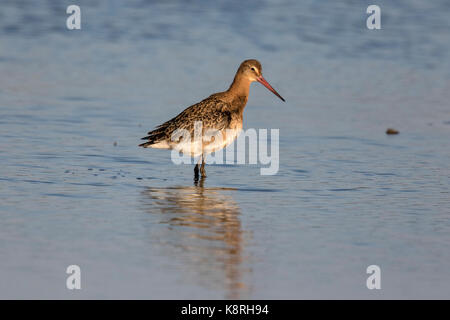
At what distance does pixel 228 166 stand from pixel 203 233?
325 cm

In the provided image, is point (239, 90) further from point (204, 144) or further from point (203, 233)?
point (203, 233)

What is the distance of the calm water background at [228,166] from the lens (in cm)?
671

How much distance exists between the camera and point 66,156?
1060 centimetres

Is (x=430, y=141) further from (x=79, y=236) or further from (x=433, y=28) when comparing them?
(x=433, y=28)

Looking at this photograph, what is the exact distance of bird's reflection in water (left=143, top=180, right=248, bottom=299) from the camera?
6.54 m

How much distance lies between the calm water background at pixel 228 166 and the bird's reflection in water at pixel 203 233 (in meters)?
0.02

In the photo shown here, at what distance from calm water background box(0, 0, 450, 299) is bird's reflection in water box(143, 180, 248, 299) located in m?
0.02

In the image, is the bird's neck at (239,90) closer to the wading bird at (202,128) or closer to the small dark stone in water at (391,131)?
the wading bird at (202,128)

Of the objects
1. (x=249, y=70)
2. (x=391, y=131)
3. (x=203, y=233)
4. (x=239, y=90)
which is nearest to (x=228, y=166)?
(x=239, y=90)

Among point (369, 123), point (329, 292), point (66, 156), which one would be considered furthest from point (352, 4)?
point (329, 292)

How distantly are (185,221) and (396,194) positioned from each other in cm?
254

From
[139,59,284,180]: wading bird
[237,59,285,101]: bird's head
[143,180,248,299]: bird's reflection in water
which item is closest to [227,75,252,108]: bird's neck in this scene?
[237,59,285,101]: bird's head

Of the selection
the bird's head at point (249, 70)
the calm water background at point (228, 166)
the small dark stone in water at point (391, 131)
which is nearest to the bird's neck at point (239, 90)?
the bird's head at point (249, 70)

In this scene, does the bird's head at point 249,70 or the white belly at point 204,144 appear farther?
the bird's head at point 249,70
